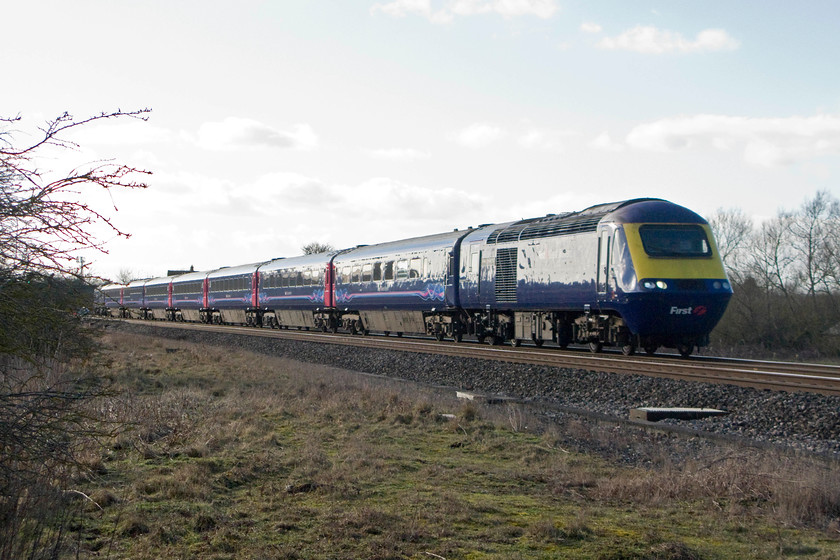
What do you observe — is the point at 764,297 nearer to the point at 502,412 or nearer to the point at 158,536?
the point at 502,412

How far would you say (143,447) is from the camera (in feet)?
24.9

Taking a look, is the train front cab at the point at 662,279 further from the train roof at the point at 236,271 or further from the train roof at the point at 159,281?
the train roof at the point at 159,281

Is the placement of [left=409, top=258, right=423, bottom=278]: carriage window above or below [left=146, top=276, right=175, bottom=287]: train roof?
below

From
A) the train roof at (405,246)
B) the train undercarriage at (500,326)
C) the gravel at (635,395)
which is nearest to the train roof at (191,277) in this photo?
the train undercarriage at (500,326)

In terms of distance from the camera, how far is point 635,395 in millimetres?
12555

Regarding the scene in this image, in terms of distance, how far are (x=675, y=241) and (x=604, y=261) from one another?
166cm

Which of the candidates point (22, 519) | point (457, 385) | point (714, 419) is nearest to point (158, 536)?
point (22, 519)

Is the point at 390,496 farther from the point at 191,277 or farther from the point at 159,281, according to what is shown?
the point at 159,281

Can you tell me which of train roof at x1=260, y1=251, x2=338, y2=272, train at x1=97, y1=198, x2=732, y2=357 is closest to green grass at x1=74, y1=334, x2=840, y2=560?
train at x1=97, y1=198, x2=732, y2=357

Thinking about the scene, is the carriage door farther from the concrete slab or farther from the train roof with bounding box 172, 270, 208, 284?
the train roof with bounding box 172, 270, 208, 284

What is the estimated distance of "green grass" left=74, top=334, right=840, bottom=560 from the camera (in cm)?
492

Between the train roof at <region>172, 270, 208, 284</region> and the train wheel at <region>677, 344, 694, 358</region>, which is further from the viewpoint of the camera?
the train roof at <region>172, 270, 208, 284</region>

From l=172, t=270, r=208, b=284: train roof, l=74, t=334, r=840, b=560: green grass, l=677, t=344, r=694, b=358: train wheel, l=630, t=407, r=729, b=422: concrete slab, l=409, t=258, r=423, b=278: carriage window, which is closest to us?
l=74, t=334, r=840, b=560: green grass

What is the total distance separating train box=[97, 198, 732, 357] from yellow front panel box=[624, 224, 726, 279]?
0.02 metres
